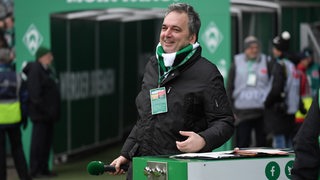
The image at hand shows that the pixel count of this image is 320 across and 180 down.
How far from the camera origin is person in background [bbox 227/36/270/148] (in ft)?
40.8

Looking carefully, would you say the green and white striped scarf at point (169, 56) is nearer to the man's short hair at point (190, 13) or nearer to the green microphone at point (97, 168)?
the man's short hair at point (190, 13)

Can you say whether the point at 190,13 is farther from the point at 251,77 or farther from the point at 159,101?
the point at 251,77

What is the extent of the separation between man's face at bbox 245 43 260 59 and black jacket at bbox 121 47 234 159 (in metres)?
7.10

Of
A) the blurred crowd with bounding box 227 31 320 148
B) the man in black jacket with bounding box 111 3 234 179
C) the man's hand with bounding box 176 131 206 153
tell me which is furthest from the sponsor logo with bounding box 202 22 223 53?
the man's hand with bounding box 176 131 206 153

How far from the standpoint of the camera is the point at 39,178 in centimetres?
1296

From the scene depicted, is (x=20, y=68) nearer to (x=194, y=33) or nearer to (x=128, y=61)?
(x=128, y=61)

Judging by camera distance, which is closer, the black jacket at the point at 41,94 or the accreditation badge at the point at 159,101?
the accreditation badge at the point at 159,101

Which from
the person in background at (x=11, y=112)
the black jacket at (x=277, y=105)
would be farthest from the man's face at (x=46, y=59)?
the black jacket at (x=277, y=105)

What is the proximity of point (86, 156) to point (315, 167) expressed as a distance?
11803mm

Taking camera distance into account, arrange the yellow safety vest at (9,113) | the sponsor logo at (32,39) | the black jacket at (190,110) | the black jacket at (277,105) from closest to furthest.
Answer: the black jacket at (190,110) → the yellow safety vest at (9,113) → the black jacket at (277,105) → the sponsor logo at (32,39)

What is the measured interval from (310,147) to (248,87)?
8.40 meters

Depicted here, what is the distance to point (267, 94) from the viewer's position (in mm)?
12375

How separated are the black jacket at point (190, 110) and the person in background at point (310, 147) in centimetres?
111

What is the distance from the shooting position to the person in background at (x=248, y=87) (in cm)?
1245
